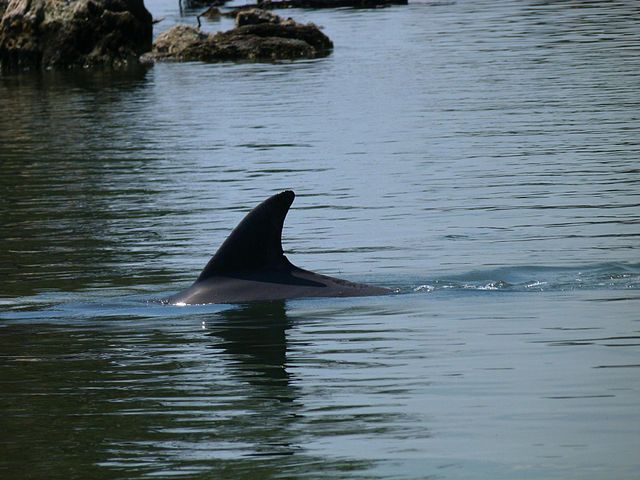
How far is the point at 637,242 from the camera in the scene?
15.7 meters

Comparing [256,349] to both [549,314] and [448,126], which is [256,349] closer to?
[549,314]

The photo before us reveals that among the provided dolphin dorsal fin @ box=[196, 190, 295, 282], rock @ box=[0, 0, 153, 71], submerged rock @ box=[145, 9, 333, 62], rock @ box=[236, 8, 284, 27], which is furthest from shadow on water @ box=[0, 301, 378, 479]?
rock @ box=[236, 8, 284, 27]

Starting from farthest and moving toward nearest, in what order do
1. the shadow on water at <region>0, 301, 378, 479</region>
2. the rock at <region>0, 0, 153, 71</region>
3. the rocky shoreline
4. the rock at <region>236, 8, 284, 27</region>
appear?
the rock at <region>236, 8, 284, 27</region>, the rock at <region>0, 0, 153, 71</region>, the rocky shoreline, the shadow on water at <region>0, 301, 378, 479</region>

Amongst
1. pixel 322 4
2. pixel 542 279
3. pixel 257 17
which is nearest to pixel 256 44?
pixel 257 17

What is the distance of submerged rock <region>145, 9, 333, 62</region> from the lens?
172 ft

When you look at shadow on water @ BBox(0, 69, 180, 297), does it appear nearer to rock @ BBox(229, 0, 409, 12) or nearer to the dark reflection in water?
the dark reflection in water

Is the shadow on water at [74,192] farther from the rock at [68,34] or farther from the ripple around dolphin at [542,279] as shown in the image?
the rock at [68,34]

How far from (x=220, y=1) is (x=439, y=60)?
61348 mm

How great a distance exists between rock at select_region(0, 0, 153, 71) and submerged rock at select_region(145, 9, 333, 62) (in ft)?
4.73

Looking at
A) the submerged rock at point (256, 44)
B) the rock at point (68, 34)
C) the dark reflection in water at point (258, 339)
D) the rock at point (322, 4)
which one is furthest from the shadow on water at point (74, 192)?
the rock at point (322, 4)

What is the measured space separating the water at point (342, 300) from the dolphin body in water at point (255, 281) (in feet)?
0.65

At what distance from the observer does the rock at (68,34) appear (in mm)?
53156

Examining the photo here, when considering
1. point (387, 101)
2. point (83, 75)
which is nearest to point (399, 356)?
point (387, 101)

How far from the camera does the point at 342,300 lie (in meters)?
13.5
